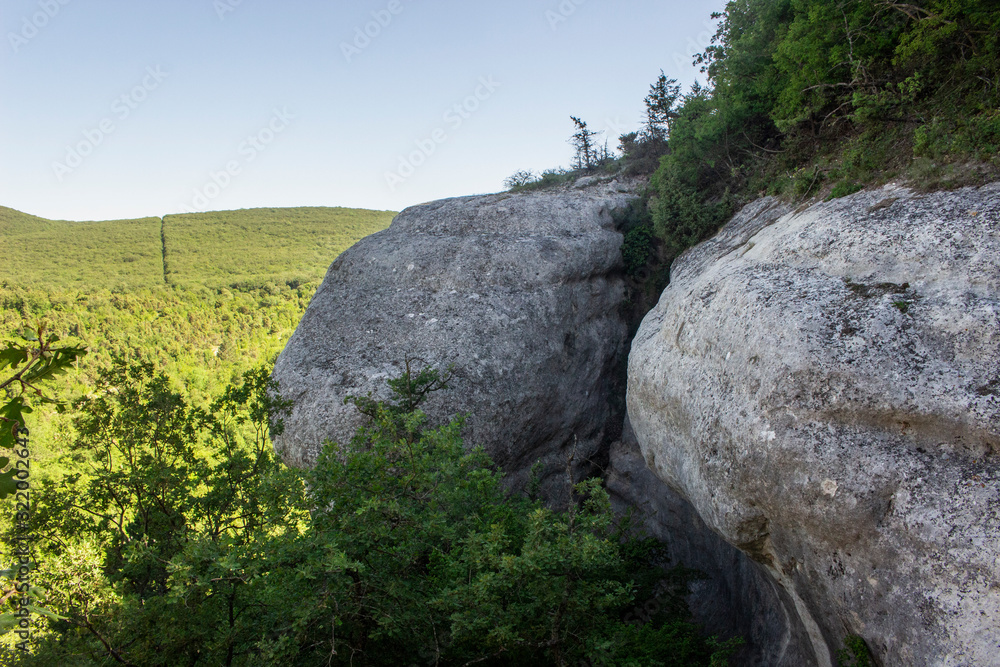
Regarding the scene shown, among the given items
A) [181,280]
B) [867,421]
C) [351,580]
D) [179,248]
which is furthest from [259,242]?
[867,421]

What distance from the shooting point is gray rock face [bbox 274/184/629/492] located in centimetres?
1262

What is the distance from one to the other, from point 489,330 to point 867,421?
28.2 feet

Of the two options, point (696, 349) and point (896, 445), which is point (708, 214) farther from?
point (896, 445)

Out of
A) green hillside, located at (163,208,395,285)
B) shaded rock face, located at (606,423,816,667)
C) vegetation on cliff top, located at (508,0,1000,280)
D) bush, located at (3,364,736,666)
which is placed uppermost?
green hillside, located at (163,208,395,285)

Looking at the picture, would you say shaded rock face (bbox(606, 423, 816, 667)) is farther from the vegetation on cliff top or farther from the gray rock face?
the vegetation on cliff top

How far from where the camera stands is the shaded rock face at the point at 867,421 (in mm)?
5477

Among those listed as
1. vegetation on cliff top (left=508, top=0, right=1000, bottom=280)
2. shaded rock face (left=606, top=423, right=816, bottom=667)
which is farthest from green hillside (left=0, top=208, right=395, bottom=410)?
vegetation on cliff top (left=508, top=0, right=1000, bottom=280)

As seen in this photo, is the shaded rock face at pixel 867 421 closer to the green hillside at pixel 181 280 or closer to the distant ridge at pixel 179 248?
the green hillside at pixel 181 280

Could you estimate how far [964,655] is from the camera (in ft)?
16.7

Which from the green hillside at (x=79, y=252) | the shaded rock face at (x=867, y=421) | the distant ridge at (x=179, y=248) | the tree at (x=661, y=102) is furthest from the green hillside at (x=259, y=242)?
the shaded rock face at (x=867, y=421)

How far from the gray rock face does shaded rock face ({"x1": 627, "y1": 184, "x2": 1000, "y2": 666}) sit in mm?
5223

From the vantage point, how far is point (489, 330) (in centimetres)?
1366

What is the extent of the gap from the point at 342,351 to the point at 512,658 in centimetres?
813

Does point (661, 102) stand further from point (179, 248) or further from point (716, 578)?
point (179, 248)
